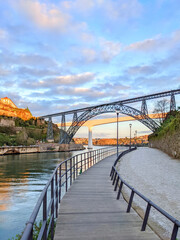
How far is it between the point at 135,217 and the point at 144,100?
2558 inches

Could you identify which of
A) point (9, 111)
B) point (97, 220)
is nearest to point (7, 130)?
point (9, 111)

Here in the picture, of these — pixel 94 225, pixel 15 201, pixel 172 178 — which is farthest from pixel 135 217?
pixel 15 201

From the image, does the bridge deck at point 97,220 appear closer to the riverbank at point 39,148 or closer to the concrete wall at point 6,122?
the riverbank at point 39,148

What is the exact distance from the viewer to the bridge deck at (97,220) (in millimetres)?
4773

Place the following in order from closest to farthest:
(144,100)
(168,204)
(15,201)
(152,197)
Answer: (168,204), (152,197), (15,201), (144,100)

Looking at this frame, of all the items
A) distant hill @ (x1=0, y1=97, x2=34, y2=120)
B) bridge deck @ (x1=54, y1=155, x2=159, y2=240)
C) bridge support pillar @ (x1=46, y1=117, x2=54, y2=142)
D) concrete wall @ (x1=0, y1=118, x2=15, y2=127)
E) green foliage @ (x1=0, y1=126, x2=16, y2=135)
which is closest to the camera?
bridge deck @ (x1=54, y1=155, x2=159, y2=240)

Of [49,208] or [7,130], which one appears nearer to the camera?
[49,208]

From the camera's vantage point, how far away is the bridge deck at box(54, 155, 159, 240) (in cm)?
477

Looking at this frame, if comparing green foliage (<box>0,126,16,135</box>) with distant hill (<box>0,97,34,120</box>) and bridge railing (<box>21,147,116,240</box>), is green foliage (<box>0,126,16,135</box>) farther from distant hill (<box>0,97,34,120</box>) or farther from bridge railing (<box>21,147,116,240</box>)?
bridge railing (<box>21,147,116,240</box>)

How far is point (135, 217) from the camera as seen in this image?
19.4ft

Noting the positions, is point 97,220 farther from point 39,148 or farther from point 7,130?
point 7,130

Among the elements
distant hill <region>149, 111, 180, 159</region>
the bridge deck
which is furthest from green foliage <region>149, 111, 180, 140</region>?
the bridge deck

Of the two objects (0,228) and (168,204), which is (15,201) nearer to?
(0,228)

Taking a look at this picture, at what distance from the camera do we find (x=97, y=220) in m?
5.69
